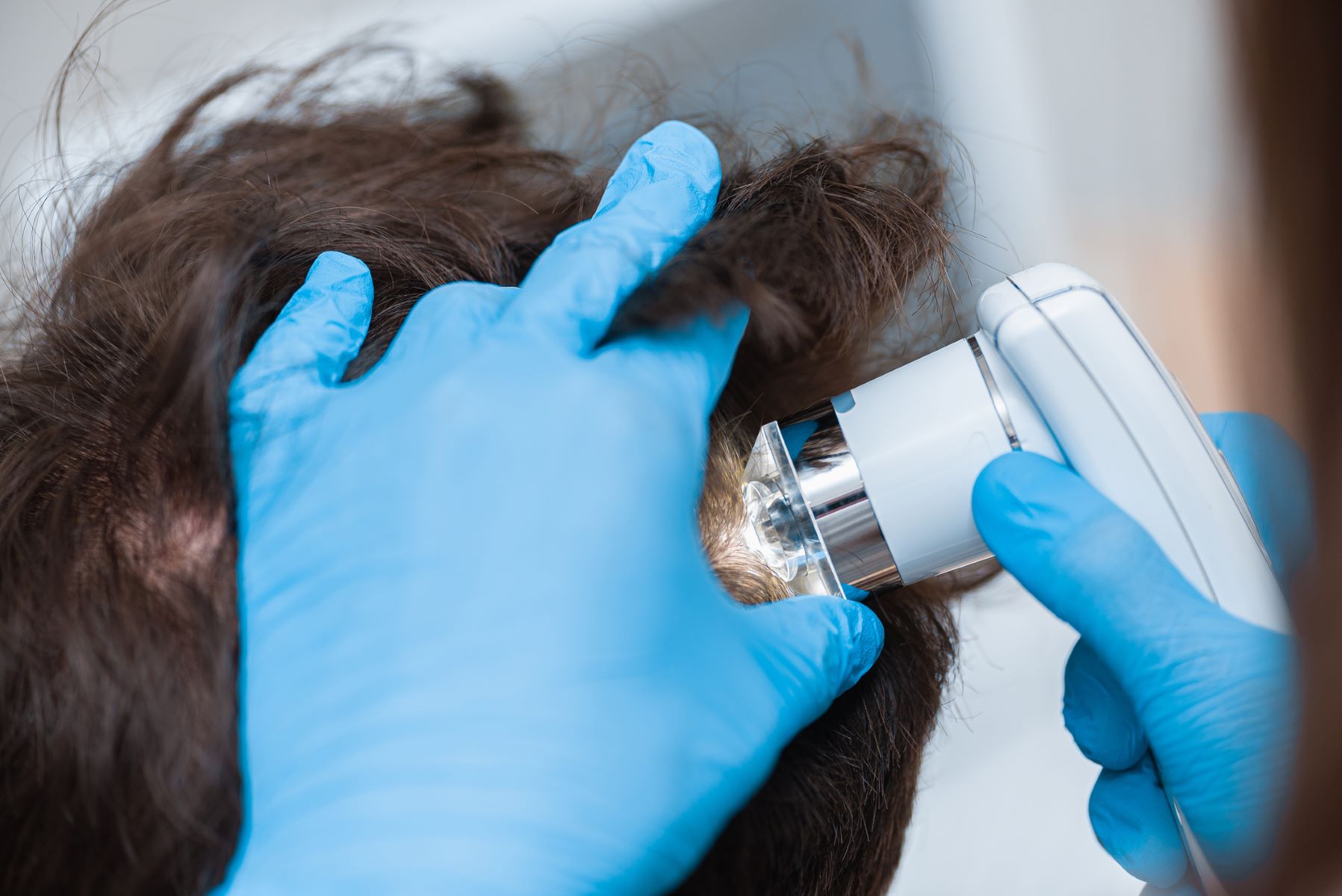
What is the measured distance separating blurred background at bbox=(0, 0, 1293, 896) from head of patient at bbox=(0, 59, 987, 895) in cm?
14

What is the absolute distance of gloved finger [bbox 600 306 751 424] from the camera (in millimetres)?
583

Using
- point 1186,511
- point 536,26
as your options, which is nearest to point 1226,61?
point 1186,511

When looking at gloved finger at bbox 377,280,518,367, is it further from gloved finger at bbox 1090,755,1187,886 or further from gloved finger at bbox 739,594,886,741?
gloved finger at bbox 1090,755,1187,886

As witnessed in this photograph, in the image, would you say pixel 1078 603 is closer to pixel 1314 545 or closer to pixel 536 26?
pixel 1314 545

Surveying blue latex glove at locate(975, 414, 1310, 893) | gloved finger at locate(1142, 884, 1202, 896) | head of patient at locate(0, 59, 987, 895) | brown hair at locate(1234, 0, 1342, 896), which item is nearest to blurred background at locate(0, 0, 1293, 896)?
head of patient at locate(0, 59, 987, 895)

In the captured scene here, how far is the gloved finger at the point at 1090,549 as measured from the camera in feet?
1.81

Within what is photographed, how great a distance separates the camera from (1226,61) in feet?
3.05

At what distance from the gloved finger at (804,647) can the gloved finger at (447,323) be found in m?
0.26

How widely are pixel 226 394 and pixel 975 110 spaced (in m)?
0.80

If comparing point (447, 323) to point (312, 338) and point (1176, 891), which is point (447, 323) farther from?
point (1176, 891)

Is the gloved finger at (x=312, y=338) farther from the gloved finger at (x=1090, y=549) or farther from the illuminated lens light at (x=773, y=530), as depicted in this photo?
the gloved finger at (x=1090, y=549)

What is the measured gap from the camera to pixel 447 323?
0.57 m

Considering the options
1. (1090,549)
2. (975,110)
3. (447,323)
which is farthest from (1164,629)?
(975,110)

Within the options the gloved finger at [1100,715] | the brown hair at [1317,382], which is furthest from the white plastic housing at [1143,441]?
the brown hair at [1317,382]
